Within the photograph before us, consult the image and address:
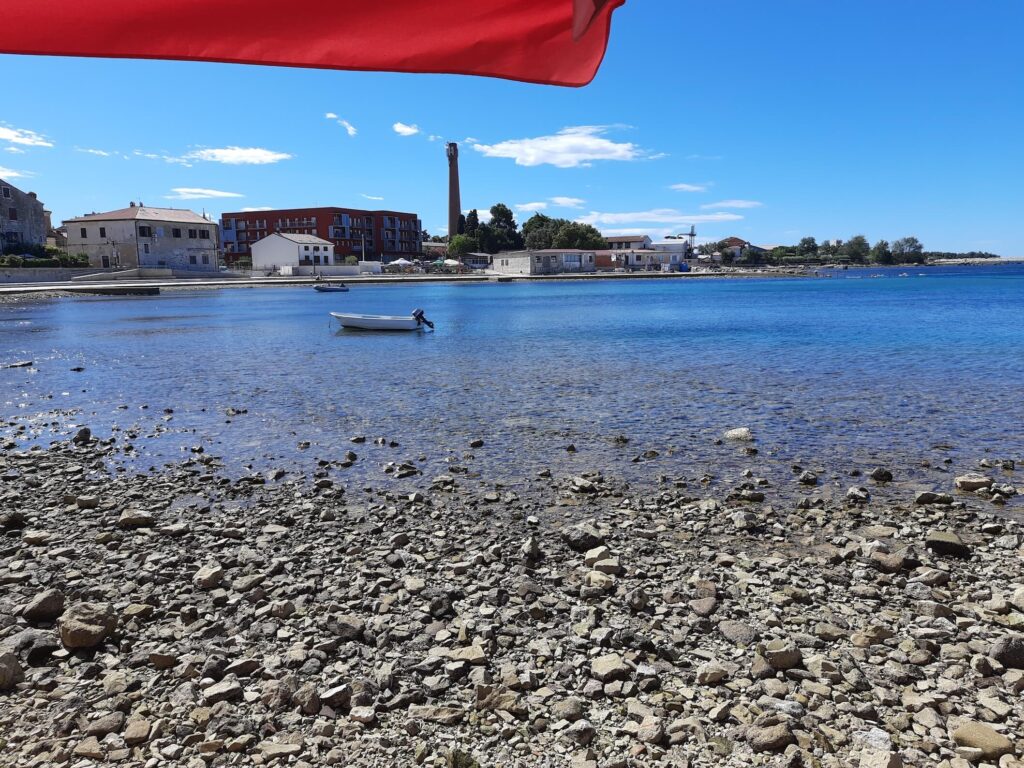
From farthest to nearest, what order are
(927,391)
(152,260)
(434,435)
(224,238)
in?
(224,238), (152,260), (927,391), (434,435)

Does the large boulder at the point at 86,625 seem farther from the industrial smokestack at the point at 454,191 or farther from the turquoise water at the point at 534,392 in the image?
the industrial smokestack at the point at 454,191

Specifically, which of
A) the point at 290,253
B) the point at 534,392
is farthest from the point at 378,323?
the point at 290,253

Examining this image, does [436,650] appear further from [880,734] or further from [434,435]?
[434,435]

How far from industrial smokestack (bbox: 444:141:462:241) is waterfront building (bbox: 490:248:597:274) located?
716 inches

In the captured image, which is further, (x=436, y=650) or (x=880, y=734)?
(x=436, y=650)

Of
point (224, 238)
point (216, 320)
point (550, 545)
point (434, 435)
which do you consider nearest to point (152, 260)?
point (224, 238)

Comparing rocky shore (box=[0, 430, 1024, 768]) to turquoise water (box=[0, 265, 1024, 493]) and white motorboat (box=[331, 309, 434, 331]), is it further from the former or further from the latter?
white motorboat (box=[331, 309, 434, 331])

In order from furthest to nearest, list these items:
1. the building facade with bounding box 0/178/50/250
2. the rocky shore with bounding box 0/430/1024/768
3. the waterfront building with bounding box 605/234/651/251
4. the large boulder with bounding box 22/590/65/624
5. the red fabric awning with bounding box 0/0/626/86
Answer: the waterfront building with bounding box 605/234/651/251 → the building facade with bounding box 0/178/50/250 → the large boulder with bounding box 22/590/65/624 → the rocky shore with bounding box 0/430/1024/768 → the red fabric awning with bounding box 0/0/626/86

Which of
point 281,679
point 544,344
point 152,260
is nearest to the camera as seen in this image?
point 281,679

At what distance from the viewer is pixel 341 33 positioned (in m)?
1.88

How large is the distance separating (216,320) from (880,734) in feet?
161

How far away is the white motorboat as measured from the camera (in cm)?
3916

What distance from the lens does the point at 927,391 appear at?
1883 centimetres

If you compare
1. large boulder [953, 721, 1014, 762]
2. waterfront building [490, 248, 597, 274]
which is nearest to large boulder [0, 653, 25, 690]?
large boulder [953, 721, 1014, 762]
